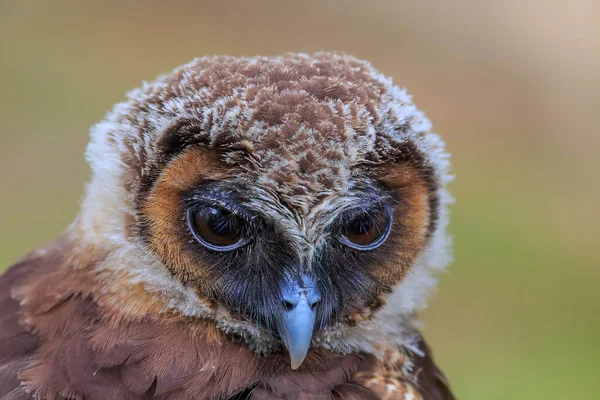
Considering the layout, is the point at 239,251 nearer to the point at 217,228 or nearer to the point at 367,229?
the point at 217,228

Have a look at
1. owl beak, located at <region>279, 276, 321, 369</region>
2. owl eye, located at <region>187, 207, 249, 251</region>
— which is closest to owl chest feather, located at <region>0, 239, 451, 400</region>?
owl beak, located at <region>279, 276, 321, 369</region>

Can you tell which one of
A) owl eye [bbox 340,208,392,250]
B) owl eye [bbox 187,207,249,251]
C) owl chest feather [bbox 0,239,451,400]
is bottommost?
owl chest feather [bbox 0,239,451,400]

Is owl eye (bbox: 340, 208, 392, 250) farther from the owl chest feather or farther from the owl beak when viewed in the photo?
the owl chest feather

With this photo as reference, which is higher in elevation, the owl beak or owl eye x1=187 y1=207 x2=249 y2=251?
owl eye x1=187 y1=207 x2=249 y2=251

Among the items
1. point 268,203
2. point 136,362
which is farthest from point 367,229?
point 136,362

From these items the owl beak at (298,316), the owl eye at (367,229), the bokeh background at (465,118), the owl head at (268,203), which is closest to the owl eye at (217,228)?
the owl head at (268,203)

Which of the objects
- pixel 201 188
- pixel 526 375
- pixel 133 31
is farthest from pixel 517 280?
pixel 133 31

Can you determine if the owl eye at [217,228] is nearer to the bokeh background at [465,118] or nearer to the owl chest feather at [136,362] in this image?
the owl chest feather at [136,362]

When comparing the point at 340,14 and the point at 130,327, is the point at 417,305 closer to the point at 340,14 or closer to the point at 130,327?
the point at 130,327

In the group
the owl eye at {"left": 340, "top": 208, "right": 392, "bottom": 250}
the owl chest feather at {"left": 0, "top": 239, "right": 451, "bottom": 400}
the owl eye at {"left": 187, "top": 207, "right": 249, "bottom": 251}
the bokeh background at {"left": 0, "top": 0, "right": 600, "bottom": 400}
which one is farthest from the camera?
the bokeh background at {"left": 0, "top": 0, "right": 600, "bottom": 400}
